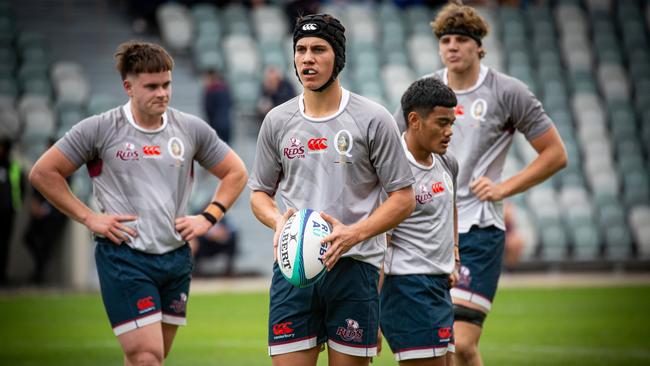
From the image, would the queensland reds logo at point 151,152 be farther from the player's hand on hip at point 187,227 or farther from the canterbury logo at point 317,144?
the canterbury logo at point 317,144

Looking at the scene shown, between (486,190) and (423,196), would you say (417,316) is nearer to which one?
(423,196)

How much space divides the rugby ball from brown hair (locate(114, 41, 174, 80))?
5.90 feet

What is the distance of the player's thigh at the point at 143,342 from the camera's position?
21.3 ft

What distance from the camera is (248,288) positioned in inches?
719

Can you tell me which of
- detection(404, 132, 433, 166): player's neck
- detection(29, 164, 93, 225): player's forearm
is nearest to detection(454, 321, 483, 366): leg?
detection(404, 132, 433, 166): player's neck

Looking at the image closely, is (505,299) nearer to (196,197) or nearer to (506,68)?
(196,197)

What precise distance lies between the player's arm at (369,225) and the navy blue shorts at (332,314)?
286mm

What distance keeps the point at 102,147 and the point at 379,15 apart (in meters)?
19.4

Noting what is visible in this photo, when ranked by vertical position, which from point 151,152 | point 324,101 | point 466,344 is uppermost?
point 324,101

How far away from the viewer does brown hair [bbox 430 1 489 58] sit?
7258 mm

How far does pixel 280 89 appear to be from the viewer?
19.9m

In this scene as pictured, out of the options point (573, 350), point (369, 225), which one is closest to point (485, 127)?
point (369, 225)

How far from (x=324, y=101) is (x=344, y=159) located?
34 cm

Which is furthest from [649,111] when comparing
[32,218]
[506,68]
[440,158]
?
[440,158]
